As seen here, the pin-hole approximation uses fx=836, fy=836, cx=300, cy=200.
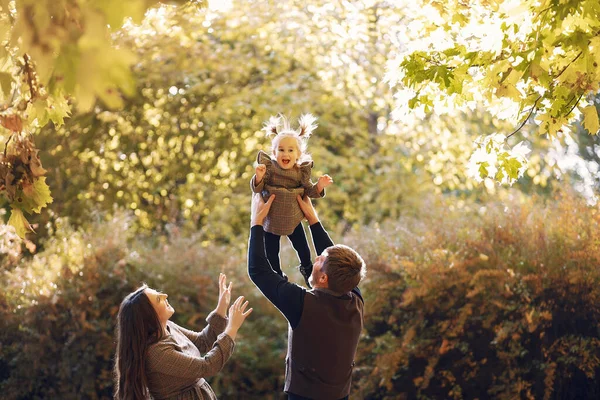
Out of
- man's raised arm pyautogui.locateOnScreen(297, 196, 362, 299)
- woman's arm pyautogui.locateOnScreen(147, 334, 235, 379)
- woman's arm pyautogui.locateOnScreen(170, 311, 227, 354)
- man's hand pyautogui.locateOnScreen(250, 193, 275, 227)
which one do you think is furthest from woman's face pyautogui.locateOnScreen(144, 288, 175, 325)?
man's raised arm pyautogui.locateOnScreen(297, 196, 362, 299)

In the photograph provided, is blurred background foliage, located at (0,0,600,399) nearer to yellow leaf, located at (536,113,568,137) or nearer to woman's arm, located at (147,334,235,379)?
yellow leaf, located at (536,113,568,137)

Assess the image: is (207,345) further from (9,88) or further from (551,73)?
(551,73)

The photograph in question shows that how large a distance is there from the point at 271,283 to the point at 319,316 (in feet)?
0.78

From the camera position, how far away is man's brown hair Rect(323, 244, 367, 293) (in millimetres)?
3379

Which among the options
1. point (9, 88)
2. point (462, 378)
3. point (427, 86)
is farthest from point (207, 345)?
point (462, 378)

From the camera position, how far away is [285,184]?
3.67m

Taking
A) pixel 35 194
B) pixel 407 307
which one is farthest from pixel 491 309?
pixel 35 194

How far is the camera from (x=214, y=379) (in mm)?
7387

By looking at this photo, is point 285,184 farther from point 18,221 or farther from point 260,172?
point 18,221

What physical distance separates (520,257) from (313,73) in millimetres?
6163

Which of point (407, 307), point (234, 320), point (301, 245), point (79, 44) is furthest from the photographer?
point (407, 307)

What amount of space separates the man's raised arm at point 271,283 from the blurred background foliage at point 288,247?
47.5 inches

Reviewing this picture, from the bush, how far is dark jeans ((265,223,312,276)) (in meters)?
2.94

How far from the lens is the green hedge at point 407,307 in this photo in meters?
6.31
